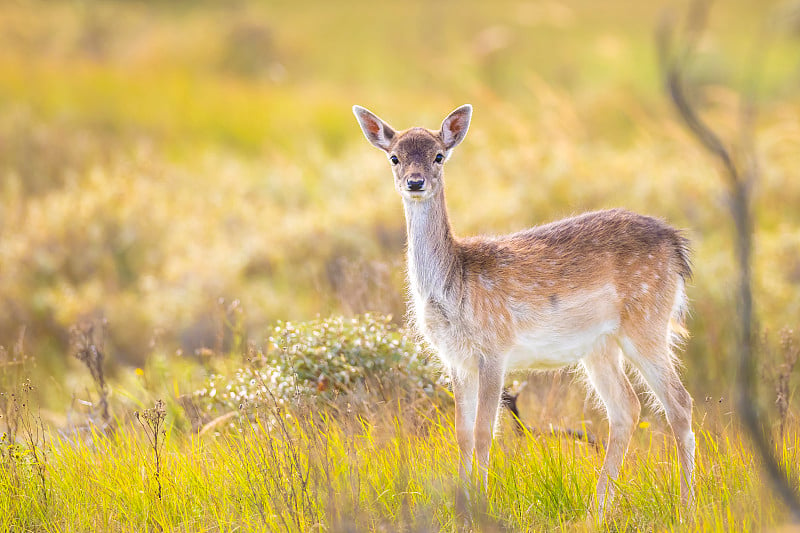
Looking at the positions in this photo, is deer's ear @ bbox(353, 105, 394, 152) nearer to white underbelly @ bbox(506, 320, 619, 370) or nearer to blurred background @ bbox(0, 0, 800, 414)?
blurred background @ bbox(0, 0, 800, 414)

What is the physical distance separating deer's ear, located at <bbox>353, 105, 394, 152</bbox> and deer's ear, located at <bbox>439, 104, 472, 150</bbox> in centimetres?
34

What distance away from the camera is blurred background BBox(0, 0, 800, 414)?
10.9 m

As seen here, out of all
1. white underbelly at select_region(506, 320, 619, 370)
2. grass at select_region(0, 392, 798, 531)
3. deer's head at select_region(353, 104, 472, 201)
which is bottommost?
grass at select_region(0, 392, 798, 531)

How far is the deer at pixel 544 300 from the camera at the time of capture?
5578mm

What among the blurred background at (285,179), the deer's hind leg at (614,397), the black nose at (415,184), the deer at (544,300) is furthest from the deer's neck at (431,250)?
the blurred background at (285,179)

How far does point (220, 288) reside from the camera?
1166 centimetres

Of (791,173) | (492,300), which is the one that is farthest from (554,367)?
(791,173)

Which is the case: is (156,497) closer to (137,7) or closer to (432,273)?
(432,273)

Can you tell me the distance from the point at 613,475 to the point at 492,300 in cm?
117

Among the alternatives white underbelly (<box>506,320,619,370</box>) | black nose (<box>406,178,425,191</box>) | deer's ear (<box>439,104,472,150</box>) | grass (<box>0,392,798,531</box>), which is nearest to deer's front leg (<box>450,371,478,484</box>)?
grass (<box>0,392,798,531</box>)

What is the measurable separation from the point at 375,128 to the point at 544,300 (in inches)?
63.7

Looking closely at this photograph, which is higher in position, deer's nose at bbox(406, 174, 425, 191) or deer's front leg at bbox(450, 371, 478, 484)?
deer's nose at bbox(406, 174, 425, 191)

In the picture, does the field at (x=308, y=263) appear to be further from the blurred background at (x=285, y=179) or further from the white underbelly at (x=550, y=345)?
the white underbelly at (x=550, y=345)

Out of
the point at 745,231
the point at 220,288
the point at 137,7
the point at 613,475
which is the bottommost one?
the point at 613,475
